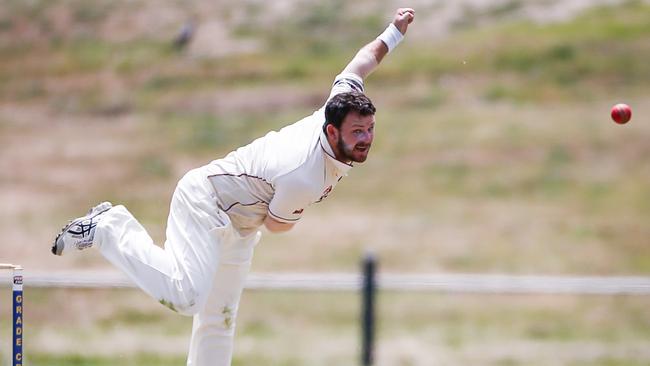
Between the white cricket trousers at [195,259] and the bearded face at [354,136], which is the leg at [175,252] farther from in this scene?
the bearded face at [354,136]

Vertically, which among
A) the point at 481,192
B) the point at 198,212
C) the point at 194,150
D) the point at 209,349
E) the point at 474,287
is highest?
the point at 194,150

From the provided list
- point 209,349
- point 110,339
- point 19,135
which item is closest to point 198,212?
point 209,349

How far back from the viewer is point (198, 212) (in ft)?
19.8

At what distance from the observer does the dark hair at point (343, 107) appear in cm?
557

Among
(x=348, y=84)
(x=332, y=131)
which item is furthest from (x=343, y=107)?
(x=348, y=84)

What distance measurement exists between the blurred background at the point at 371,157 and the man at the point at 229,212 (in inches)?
174

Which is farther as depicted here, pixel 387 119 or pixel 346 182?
pixel 387 119

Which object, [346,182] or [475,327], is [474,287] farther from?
[346,182]

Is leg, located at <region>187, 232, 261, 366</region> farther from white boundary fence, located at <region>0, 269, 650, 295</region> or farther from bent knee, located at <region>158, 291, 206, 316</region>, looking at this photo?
white boundary fence, located at <region>0, 269, 650, 295</region>

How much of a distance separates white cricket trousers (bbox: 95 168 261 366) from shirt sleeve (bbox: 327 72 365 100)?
80 cm

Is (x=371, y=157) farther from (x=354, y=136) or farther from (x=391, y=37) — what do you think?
(x=354, y=136)

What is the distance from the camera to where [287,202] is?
5.77m

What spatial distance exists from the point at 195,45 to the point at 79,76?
8.77 ft

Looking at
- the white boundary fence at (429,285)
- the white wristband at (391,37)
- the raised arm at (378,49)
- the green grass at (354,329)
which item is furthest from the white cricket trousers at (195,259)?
the green grass at (354,329)
